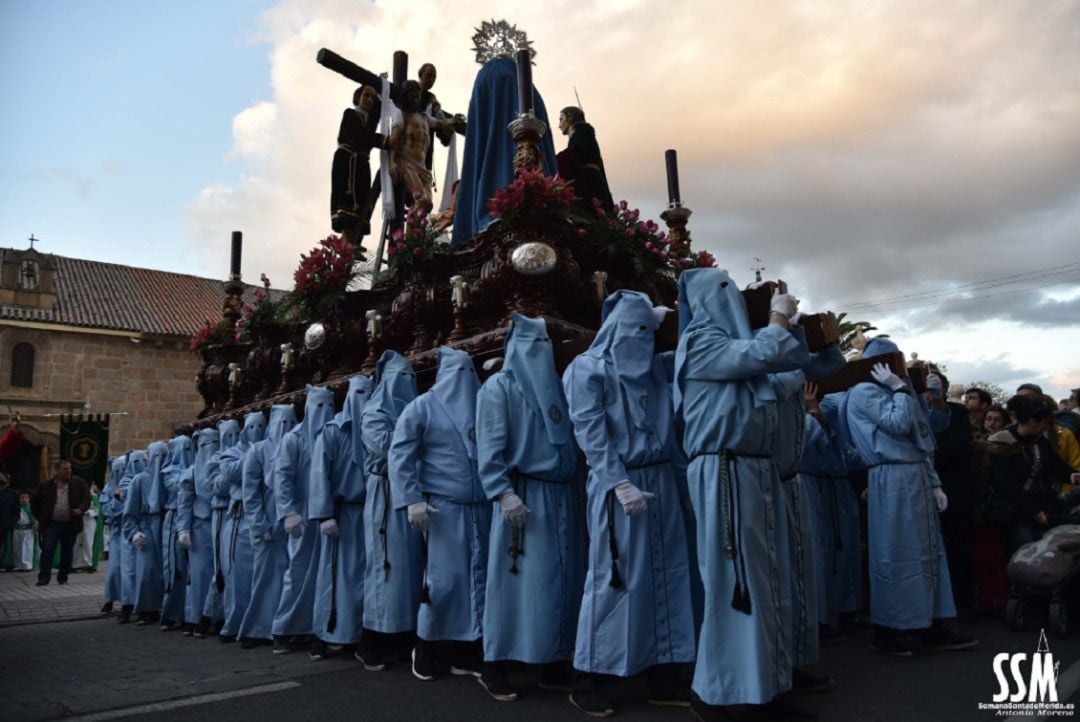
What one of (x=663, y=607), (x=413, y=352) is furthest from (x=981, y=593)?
(x=413, y=352)

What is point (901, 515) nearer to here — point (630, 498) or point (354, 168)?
point (630, 498)

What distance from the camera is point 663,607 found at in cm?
425

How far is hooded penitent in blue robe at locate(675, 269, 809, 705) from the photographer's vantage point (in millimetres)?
3631

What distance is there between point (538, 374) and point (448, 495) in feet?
3.63

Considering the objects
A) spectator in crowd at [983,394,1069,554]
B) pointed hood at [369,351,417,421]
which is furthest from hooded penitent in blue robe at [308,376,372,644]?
spectator in crowd at [983,394,1069,554]

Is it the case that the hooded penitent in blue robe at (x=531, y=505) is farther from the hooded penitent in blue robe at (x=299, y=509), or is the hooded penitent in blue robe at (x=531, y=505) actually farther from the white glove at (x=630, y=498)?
the hooded penitent in blue robe at (x=299, y=509)

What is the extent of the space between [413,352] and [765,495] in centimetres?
407

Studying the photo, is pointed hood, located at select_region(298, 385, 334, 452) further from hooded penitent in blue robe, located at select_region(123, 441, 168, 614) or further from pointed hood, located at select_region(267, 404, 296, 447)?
hooded penitent in blue robe, located at select_region(123, 441, 168, 614)

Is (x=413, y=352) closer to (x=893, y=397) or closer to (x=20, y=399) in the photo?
(x=893, y=397)

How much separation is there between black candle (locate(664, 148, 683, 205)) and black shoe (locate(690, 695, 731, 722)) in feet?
19.1

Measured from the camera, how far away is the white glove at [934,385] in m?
6.69

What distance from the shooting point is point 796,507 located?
14.2ft

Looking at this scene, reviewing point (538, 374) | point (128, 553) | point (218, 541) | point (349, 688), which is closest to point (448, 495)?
point (538, 374)

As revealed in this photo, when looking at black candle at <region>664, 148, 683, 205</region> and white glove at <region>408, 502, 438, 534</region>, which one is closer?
white glove at <region>408, 502, 438, 534</region>
